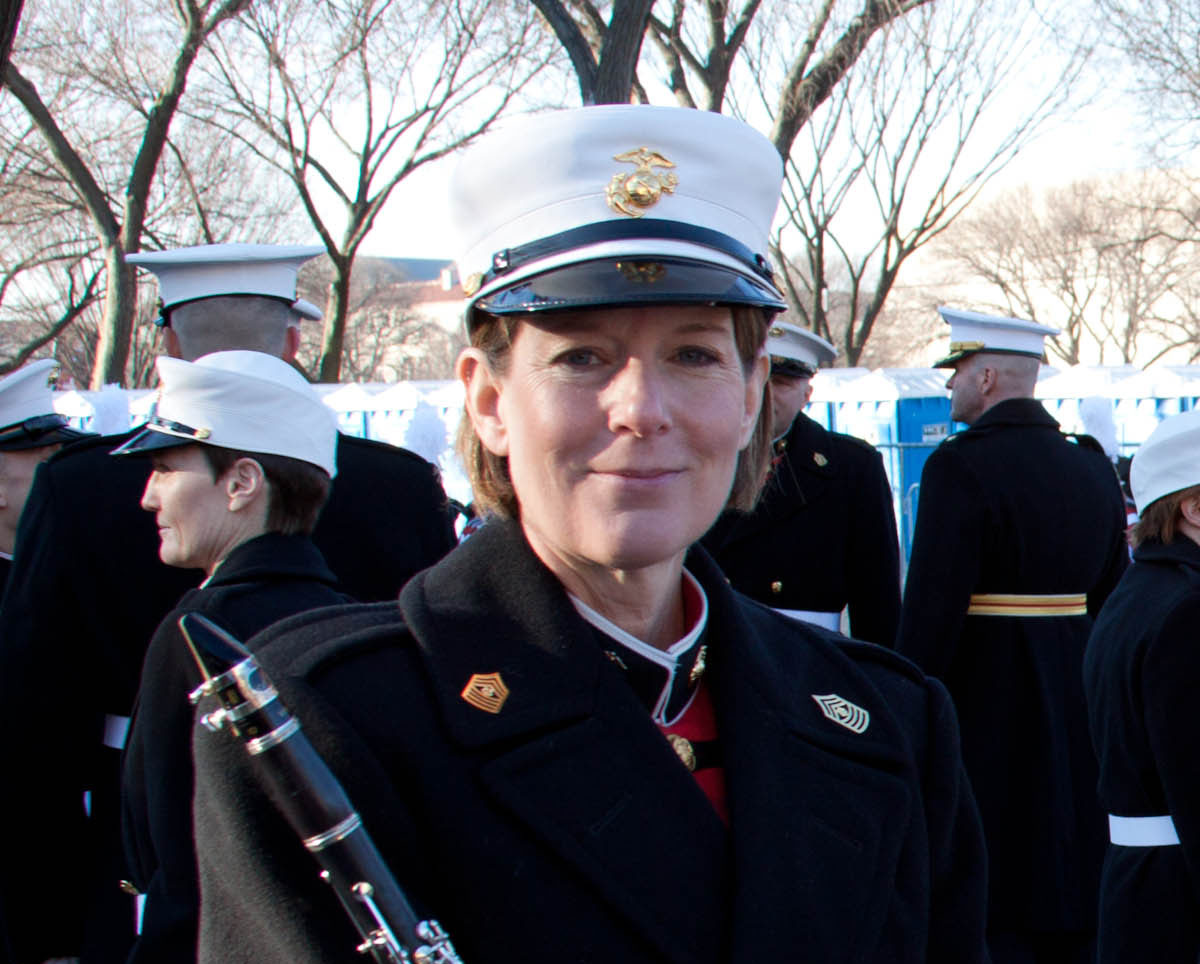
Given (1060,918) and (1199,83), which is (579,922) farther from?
(1199,83)

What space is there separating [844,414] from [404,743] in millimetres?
14761

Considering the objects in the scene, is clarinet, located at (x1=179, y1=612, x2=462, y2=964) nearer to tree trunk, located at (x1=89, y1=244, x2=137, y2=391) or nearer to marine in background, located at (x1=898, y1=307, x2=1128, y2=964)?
marine in background, located at (x1=898, y1=307, x2=1128, y2=964)

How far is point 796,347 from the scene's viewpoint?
557 centimetres

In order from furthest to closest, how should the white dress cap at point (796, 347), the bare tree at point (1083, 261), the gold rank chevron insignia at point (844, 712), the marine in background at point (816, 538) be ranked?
1. the bare tree at point (1083, 261)
2. the white dress cap at point (796, 347)
3. the marine in background at point (816, 538)
4. the gold rank chevron insignia at point (844, 712)

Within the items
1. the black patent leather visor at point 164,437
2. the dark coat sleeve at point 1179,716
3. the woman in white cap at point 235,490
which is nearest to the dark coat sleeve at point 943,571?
the dark coat sleeve at point 1179,716

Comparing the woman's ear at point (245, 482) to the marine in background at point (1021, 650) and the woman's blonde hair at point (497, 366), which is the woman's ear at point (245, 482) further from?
the marine in background at point (1021, 650)

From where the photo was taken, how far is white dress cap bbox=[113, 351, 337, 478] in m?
3.02

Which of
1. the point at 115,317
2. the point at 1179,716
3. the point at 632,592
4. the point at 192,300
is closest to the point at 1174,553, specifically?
the point at 1179,716

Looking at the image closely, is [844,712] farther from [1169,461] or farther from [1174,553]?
[1169,461]

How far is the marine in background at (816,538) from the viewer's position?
5.29m

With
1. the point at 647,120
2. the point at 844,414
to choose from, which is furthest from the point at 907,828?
the point at 844,414

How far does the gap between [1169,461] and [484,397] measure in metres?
2.92

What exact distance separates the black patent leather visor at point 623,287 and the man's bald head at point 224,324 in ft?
8.53

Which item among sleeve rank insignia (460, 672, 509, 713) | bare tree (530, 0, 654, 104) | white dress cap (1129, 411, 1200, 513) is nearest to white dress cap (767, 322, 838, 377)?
white dress cap (1129, 411, 1200, 513)
